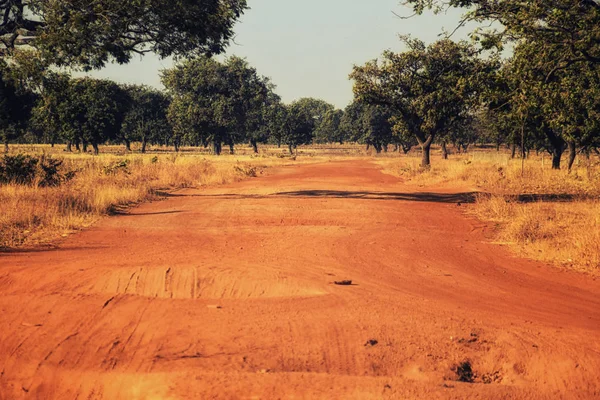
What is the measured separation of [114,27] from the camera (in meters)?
15.4

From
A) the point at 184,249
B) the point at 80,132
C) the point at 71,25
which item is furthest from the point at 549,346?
the point at 80,132

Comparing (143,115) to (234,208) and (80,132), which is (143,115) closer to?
(80,132)

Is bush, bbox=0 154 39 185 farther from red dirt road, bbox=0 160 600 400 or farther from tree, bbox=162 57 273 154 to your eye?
tree, bbox=162 57 273 154

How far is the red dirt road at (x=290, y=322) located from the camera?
4.43 m

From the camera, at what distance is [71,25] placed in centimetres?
1433

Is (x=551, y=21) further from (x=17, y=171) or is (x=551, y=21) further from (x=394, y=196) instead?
(x=17, y=171)

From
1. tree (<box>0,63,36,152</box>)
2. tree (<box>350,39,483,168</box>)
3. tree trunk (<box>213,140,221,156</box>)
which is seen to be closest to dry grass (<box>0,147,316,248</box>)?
tree (<box>350,39,483,168</box>)

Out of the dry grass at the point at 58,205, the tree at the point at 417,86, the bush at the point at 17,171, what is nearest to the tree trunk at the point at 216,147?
the tree at the point at 417,86

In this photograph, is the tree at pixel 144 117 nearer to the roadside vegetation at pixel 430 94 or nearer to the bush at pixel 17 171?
the roadside vegetation at pixel 430 94

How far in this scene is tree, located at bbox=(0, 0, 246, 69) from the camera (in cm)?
1439

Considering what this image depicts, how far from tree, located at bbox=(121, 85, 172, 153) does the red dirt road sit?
7945 cm

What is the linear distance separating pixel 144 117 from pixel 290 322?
8650 cm

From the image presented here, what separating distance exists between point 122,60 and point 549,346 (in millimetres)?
15623

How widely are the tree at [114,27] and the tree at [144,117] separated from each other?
2753 inches
